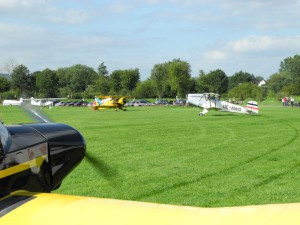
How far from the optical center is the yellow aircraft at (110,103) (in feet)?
145

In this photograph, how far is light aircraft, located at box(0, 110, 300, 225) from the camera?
1.46m

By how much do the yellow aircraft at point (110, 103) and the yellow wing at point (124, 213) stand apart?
42.0 m

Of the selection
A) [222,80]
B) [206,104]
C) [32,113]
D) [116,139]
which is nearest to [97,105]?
[206,104]

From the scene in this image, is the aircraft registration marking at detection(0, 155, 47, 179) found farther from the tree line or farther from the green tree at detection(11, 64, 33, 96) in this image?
the tree line

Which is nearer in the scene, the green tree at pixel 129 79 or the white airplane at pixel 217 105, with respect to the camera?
the white airplane at pixel 217 105

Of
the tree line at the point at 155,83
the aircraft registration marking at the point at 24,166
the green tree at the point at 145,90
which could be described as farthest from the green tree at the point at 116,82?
the aircraft registration marking at the point at 24,166

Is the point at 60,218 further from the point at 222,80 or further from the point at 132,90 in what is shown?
the point at 222,80

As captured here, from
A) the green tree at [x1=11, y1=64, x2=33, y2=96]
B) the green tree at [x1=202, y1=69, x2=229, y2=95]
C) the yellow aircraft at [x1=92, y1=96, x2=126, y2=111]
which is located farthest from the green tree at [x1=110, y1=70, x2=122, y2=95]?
the green tree at [x1=11, y1=64, x2=33, y2=96]

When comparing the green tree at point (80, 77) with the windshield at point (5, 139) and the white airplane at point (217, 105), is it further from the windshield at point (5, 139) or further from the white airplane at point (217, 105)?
the windshield at point (5, 139)

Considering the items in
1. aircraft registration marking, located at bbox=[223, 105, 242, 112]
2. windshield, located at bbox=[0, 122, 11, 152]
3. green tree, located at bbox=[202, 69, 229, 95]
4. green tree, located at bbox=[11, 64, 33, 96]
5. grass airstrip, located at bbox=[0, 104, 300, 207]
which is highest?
green tree, located at bbox=[202, 69, 229, 95]

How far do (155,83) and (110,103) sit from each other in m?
60.2

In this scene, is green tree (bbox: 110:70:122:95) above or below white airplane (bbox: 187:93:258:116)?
above

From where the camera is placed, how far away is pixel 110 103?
44781mm

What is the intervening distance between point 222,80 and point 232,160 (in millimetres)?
117015
